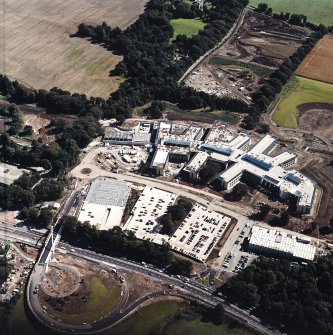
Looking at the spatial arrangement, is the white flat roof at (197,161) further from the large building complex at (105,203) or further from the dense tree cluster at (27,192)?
the dense tree cluster at (27,192)

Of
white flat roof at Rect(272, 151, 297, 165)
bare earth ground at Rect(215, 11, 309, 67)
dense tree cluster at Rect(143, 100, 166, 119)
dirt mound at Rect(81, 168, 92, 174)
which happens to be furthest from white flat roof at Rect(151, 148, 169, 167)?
bare earth ground at Rect(215, 11, 309, 67)

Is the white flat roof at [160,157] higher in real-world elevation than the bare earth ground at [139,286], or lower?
higher

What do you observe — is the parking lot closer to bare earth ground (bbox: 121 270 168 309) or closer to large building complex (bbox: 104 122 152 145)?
bare earth ground (bbox: 121 270 168 309)

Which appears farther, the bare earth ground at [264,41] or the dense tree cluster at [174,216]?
the bare earth ground at [264,41]

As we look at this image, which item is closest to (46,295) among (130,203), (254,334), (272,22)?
(130,203)

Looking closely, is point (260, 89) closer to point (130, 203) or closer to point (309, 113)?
point (309, 113)

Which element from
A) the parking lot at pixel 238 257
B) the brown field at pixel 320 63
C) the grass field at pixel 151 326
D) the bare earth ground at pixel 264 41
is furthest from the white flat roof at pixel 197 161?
the bare earth ground at pixel 264 41

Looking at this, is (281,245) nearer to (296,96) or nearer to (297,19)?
(296,96)
